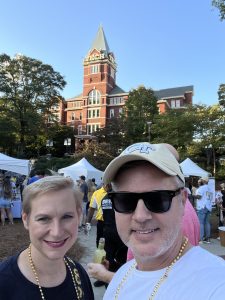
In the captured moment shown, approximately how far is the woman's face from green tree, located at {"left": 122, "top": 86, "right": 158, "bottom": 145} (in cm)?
4262

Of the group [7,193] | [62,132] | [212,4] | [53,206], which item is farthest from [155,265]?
[62,132]

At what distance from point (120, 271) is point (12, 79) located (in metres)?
47.3

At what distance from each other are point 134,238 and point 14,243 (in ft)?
26.1

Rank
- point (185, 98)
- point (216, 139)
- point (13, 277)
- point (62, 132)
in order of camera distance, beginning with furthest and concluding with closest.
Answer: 1. point (185, 98)
2. point (62, 132)
3. point (216, 139)
4. point (13, 277)

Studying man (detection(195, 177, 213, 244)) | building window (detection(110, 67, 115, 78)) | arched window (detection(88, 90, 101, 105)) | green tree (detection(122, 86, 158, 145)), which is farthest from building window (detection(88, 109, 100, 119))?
man (detection(195, 177, 213, 244))

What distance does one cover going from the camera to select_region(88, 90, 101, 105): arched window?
72.1 metres

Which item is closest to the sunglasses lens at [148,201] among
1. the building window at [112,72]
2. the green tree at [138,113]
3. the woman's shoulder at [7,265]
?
the woman's shoulder at [7,265]

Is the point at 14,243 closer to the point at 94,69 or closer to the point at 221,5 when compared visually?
the point at 221,5

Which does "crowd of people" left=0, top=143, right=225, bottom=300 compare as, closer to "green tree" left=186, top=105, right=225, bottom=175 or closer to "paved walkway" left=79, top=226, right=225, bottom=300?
"paved walkway" left=79, top=226, right=225, bottom=300

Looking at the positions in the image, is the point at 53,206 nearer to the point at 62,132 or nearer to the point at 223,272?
the point at 223,272

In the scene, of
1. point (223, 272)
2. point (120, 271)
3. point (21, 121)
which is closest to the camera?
point (223, 272)

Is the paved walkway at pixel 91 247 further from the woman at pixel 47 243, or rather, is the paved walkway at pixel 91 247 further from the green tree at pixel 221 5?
the green tree at pixel 221 5

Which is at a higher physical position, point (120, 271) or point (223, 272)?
point (223, 272)

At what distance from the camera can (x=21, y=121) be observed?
148ft
